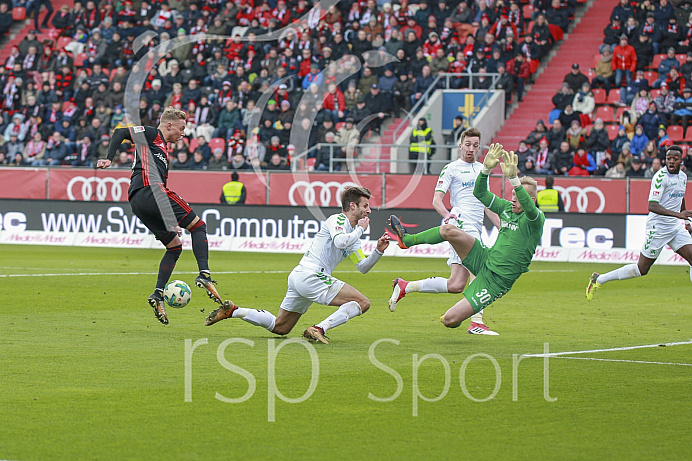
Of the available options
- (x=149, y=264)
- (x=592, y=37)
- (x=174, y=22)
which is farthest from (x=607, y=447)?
(x=174, y=22)

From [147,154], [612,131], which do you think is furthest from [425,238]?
[612,131]

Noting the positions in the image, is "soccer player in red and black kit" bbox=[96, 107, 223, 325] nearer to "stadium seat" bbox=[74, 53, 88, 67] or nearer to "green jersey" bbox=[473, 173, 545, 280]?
"green jersey" bbox=[473, 173, 545, 280]

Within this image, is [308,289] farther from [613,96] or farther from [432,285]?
[613,96]

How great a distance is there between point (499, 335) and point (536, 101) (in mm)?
21049

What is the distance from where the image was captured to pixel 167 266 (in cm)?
1166

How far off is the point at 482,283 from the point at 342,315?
1.45 metres

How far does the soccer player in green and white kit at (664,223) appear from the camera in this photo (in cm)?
1495

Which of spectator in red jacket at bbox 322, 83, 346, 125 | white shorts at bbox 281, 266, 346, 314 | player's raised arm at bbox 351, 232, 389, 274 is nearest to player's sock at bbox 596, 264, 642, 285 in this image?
player's raised arm at bbox 351, 232, 389, 274

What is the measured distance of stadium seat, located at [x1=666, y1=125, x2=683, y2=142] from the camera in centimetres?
2673

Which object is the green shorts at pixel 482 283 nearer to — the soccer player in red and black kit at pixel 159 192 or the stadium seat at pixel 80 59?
the soccer player in red and black kit at pixel 159 192

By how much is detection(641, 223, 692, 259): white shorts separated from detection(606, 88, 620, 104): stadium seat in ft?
46.4

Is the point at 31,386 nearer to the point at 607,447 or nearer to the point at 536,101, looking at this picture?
the point at 607,447

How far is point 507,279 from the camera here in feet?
34.3

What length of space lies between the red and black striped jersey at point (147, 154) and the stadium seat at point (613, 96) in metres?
19.6
